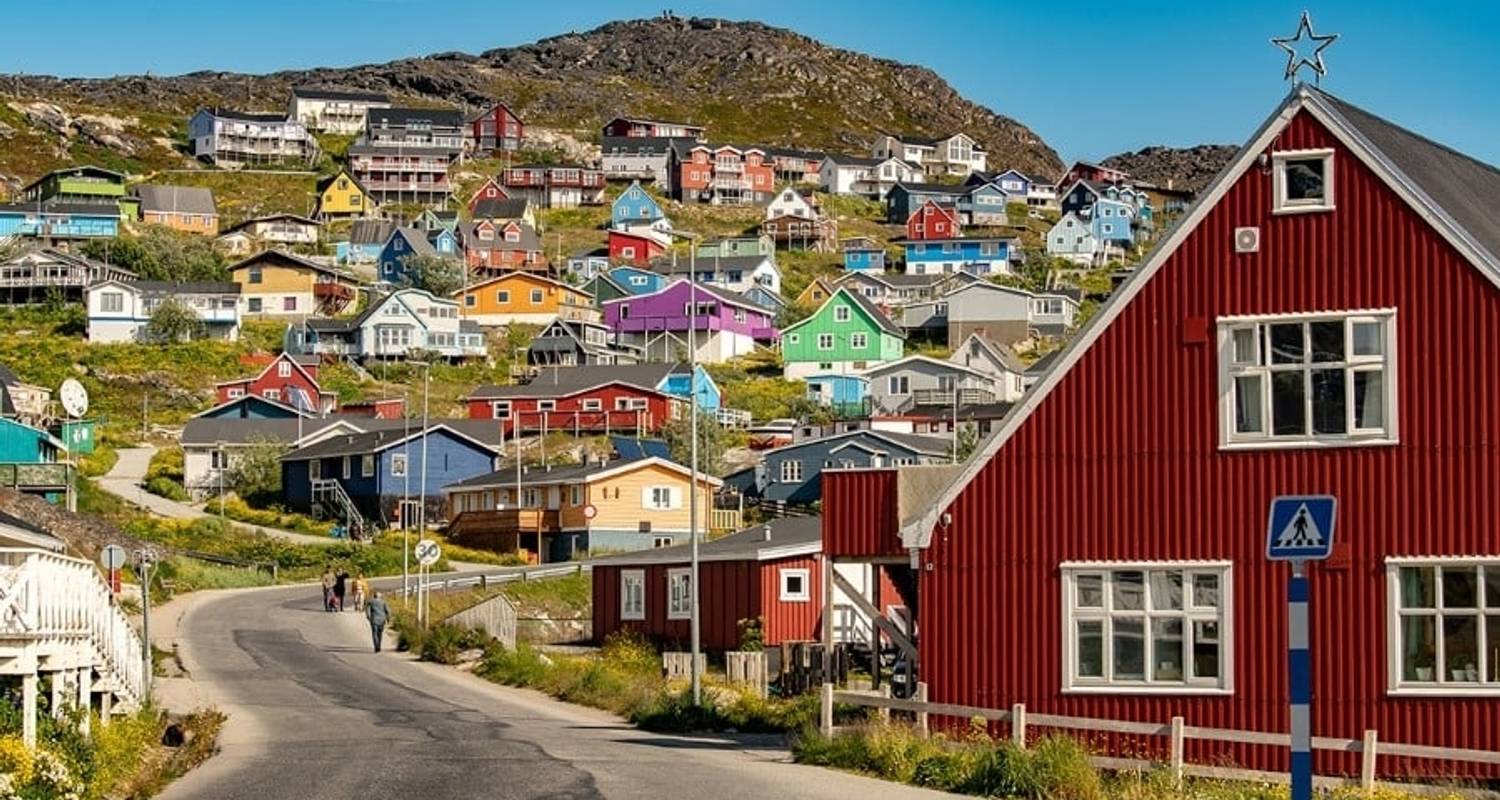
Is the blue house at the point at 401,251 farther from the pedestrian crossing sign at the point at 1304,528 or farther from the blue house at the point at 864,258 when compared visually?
the pedestrian crossing sign at the point at 1304,528

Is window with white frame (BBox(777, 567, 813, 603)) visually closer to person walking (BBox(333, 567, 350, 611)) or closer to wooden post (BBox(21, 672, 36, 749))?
person walking (BBox(333, 567, 350, 611))

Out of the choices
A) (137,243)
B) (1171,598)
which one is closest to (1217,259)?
(1171,598)

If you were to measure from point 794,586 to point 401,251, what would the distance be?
373ft

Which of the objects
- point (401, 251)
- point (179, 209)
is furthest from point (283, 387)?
point (179, 209)

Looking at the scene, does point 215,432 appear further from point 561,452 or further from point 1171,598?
point 1171,598

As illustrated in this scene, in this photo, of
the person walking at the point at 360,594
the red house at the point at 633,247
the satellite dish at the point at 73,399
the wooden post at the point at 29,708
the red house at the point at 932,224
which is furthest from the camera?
the red house at the point at 932,224

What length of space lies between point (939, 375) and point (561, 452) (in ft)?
80.4

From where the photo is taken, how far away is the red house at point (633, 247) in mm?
177500

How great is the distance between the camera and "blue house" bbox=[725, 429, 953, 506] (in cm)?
10638

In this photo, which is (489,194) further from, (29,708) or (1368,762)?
(1368,762)

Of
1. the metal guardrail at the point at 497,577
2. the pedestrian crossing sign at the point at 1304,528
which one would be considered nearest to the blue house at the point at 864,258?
the metal guardrail at the point at 497,577

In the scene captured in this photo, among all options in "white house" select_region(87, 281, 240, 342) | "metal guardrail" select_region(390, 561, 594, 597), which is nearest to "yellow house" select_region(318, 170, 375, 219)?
"white house" select_region(87, 281, 240, 342)

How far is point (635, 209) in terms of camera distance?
193 m

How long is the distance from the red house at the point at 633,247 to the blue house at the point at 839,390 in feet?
148
